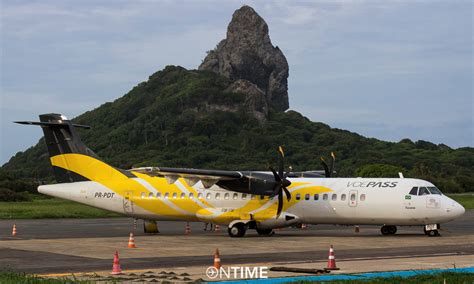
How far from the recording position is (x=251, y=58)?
168 meters

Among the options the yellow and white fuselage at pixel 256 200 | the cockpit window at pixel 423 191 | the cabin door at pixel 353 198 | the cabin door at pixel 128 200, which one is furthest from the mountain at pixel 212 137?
the cockpit window at pixel 423 191

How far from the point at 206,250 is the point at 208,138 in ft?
376

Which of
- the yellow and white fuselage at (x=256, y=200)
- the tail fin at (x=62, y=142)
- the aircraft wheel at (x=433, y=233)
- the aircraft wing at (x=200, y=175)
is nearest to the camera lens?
the yellow and white fuselage at (x=256, y=200)

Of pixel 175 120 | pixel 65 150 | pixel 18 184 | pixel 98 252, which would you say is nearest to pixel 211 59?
pixel 175 120

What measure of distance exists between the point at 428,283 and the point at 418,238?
15143 mm

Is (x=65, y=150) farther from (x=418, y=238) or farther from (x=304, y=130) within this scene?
(x=304, y=130)

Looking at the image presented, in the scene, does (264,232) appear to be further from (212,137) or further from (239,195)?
(212,137)

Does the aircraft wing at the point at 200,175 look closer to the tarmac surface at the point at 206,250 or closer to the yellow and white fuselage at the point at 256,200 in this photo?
the yellow and white fuselage at the point at 256,200

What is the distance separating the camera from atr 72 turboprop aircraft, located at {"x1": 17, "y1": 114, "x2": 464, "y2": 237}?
1221 inches

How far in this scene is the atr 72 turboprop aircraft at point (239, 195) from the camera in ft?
102

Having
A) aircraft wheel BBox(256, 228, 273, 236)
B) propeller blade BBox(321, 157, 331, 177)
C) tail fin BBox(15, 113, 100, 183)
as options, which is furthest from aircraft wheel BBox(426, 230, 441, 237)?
tail fin BBox(15, 113, 100, 183)

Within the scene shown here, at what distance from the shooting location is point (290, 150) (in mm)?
137500

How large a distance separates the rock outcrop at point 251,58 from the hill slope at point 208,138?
9701mm

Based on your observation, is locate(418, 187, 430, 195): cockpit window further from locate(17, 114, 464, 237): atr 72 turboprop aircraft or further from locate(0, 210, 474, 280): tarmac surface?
locate(0, 210, 474, 280): tarmac surface
